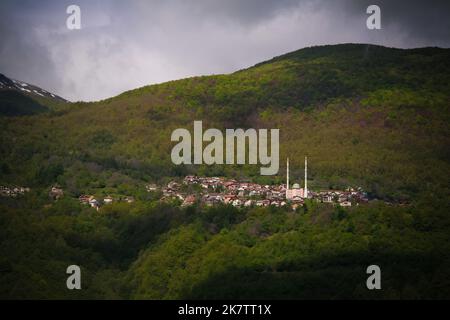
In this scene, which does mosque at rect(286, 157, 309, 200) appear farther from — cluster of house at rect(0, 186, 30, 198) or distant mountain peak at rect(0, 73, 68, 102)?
distant mountain peak at rect(0, 73, 68, 102)

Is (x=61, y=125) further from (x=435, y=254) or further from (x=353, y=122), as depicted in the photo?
(x=435, y=254)

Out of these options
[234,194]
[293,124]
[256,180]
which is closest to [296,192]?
[234,194]

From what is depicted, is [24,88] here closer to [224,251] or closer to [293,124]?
[293,124]

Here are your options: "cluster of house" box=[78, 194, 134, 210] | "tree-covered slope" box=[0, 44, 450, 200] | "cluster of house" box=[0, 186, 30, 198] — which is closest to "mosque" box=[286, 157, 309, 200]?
"tree-covered slope" box=[0, 44, 450, 200]

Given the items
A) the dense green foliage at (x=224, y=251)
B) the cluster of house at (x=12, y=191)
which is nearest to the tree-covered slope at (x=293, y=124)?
the cluster of house at (x=12, y=191)

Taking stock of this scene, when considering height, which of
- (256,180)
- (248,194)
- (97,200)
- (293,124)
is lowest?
(97,200)

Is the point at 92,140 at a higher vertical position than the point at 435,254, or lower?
higher
